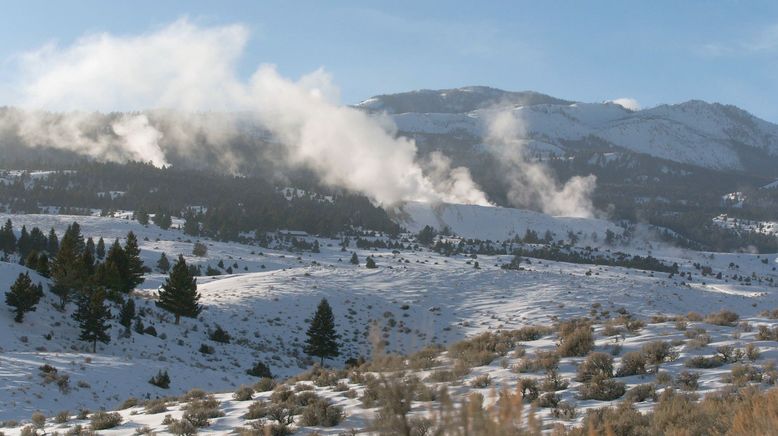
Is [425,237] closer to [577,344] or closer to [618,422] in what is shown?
[577,344]

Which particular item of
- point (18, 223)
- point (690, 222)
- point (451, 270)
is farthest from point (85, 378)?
point (690, 222)

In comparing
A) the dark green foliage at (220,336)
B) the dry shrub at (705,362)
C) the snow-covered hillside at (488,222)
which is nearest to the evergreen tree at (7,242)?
the dark green foliage at (220,336)

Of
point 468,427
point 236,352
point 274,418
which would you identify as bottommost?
point 236,352

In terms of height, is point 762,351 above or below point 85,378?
above

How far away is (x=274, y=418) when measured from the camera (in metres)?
9.59

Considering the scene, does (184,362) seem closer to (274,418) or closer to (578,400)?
(274,418)

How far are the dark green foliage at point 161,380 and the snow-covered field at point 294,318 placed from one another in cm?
29

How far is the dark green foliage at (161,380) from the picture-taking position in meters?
20.7

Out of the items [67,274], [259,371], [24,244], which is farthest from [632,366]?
[24,244]

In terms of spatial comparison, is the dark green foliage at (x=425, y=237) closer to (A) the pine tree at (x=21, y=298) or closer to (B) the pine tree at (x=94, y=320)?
(B) the pine tree at (x=94, y=320)

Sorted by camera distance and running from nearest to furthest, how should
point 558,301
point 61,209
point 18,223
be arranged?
point 558,301
point 18,223
point 61,209

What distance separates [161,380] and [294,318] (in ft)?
73.3

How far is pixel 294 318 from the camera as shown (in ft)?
141

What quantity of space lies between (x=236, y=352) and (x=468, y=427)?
1188 inches
